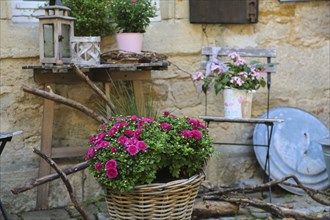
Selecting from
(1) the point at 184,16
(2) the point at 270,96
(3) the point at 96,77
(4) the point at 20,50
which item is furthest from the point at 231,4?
(4) the point at 20,50

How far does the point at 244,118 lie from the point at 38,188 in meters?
1.62

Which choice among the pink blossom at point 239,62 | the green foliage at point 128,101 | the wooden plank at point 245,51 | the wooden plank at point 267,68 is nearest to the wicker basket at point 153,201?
the green foliage at point 128,101

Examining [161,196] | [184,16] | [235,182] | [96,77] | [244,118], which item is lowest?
[235,182]

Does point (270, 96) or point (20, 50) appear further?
point (270, 96)

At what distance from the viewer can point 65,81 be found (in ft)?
14.3

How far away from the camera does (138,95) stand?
4.44 meters

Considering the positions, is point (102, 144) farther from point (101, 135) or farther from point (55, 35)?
point (55, 35)

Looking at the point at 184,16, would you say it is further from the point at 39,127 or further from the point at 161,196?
the point at 161,196

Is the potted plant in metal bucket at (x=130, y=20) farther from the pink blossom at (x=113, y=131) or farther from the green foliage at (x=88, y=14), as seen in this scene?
the pink blossom at (x=113, y=131)

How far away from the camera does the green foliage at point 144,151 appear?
10.4 feet

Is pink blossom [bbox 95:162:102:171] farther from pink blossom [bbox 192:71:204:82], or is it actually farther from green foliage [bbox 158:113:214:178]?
pink blossom [bbox 192:71:204:82]

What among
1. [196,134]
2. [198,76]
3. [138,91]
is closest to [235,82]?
[198,76]

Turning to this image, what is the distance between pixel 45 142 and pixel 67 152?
7.2 inches

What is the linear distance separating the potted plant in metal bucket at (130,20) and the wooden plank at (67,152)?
82 cm
